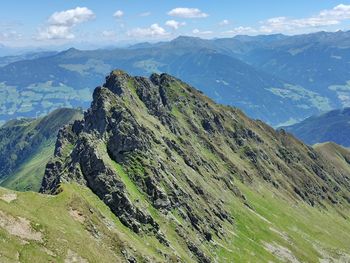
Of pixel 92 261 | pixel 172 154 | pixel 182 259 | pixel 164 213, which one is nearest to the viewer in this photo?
pixel 92 261

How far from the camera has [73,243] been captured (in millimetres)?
79688

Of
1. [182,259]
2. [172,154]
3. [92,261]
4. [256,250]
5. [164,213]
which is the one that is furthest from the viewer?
[172,154]

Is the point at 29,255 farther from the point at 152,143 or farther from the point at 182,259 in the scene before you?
the point at 152,143

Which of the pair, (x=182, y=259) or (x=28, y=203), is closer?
(x=28, y=203)

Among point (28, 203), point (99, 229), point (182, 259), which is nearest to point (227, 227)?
point (182, 259)

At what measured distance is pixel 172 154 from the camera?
184m

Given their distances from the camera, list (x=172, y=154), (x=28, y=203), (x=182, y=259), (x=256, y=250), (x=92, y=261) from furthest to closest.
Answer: (x=172, y=154)
(x=256, y=250)
(x=182, y=259)
(x=28, y=203)
(x=92, y=261)

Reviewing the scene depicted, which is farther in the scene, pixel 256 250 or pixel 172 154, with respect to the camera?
pixel 172 154

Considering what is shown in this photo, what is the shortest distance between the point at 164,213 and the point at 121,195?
22.2 m

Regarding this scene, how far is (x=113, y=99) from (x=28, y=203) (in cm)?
10177

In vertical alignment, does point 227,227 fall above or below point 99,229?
below

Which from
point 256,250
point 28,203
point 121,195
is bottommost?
point 256,250

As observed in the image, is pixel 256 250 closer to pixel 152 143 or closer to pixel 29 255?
pixel 152 143

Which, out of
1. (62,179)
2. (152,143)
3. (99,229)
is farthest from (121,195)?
(152,143)
